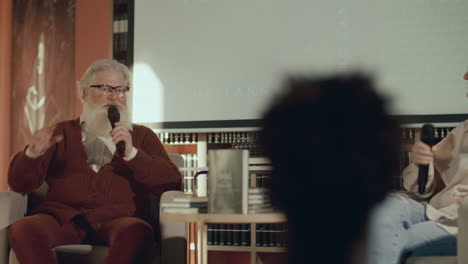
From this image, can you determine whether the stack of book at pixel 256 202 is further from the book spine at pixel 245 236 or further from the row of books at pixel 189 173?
the row of books at pixel 189 173

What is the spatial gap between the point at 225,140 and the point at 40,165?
1.71 m

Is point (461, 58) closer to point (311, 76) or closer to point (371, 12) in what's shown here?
point (371, 12)

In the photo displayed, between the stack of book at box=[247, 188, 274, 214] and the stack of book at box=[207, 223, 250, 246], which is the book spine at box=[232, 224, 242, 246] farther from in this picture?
the stack of book at box=[247, 188, 274, 214]

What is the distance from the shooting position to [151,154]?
2.17 metres

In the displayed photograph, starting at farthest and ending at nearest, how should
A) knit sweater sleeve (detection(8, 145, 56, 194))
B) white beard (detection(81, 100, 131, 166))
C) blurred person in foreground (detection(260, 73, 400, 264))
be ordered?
white beard (detection(81, 100, 131, 166))
knit sweater sleeve (detection(8, 145, 56, 194))
blurred person in foreground (detection(260, 73, 400, 264))

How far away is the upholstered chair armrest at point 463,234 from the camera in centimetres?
132

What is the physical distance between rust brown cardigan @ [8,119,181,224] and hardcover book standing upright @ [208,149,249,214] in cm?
62

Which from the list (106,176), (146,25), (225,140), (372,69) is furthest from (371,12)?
(372,69)

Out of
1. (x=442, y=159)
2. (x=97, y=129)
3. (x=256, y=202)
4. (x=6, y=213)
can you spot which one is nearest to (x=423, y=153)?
(x=256, y=202)

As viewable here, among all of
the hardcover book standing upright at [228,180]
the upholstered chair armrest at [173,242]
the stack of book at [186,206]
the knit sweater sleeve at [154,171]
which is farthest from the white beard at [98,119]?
the hardcover book standing upright at [228,180]

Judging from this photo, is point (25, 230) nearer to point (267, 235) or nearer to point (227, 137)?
point (267, 235)

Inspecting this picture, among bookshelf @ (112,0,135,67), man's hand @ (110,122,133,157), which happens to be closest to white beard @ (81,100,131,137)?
man's hand @ (110,122,133,157)

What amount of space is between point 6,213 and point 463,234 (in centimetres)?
159

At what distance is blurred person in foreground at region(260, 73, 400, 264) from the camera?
94 centimetres
